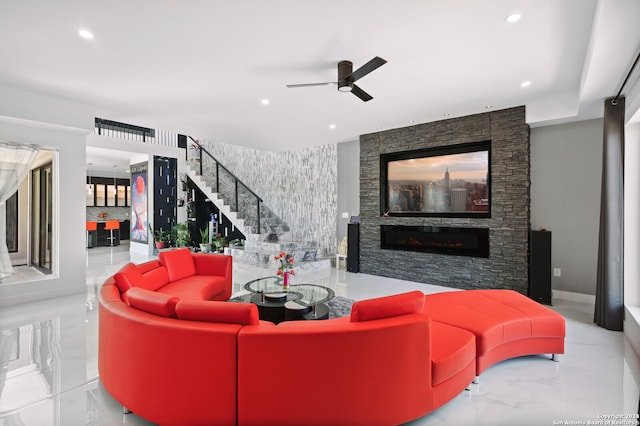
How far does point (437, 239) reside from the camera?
605 cm

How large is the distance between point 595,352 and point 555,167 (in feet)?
10.2

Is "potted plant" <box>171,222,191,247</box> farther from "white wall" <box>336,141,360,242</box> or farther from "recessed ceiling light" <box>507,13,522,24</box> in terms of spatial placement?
"recessed ceiling light" <box>507,13,522,24</box>

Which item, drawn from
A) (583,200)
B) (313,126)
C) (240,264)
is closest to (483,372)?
(583,200)

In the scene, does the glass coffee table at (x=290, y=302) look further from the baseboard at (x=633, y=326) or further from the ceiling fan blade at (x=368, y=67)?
the baseboard at (x=633, y=326)

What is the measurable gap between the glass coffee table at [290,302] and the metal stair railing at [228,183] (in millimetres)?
4795

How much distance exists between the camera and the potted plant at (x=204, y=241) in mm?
9164

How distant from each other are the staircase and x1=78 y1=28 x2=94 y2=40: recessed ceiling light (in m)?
5.10

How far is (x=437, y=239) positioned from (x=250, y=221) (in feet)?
17.1

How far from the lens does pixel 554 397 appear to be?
247 centimetres

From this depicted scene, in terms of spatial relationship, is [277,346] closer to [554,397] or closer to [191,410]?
[191,410]

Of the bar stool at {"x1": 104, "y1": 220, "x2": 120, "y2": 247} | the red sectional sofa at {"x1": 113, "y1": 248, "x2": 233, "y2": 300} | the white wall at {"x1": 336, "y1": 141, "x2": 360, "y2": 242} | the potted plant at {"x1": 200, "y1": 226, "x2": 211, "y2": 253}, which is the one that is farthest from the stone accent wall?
the bar stool at {"x1": 104, "y1": 220, "x2": 120, "y2": 247}

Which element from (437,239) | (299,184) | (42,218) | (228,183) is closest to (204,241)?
(228,183)

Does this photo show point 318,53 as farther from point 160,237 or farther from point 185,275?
point 160,237

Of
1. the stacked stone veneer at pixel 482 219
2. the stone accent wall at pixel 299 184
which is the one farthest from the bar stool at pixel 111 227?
the stacked stone veneer at pixel 482 219
